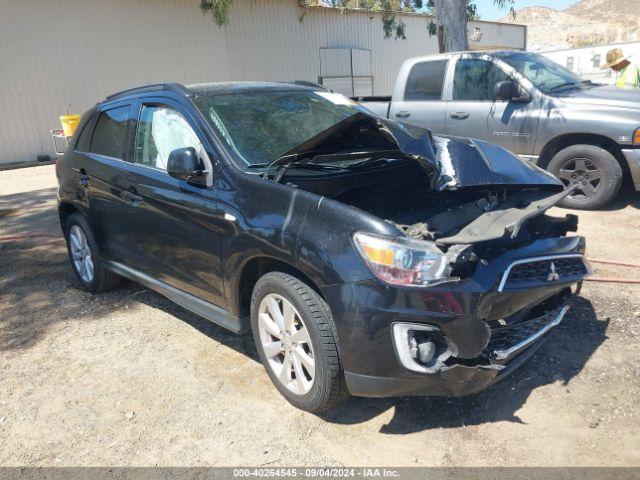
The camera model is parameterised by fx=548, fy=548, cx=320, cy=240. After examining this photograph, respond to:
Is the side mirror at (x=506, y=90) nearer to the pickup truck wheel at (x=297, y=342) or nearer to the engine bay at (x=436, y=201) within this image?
the engine bay at (x=436, y=201)

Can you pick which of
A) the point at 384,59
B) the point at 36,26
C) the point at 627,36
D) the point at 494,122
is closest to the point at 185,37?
the point at 36,26

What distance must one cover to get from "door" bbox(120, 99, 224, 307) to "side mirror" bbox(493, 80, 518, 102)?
4.52 metres

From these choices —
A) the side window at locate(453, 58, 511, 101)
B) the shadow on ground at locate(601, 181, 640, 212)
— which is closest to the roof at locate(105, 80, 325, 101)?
the side window at locate(453, 58, 511, 101)

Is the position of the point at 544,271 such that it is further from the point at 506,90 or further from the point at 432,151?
the point at 506,90

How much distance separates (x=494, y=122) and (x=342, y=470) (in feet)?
18.4

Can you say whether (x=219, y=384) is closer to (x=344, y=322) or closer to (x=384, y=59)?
(x=344, y=322)

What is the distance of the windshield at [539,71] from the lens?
697 cm

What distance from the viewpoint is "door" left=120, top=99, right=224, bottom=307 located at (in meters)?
3.45

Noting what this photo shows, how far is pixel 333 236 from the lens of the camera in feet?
8.92

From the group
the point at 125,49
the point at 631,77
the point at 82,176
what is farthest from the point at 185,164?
the point at 125,49

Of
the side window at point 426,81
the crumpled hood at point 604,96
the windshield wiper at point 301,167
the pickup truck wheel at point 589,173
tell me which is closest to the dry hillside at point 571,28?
the side window at point 426,81

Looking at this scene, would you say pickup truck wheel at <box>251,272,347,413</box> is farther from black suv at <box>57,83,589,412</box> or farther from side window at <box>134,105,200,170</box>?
side window at <box>134,105,200,170</box>

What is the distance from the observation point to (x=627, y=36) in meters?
53.1

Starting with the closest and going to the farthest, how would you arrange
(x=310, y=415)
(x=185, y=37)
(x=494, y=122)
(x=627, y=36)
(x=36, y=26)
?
(x=310, y=415) → (x=494, y=122) → (x=36, y=26) → (x=185, y=37) → (x=627, y=36)
